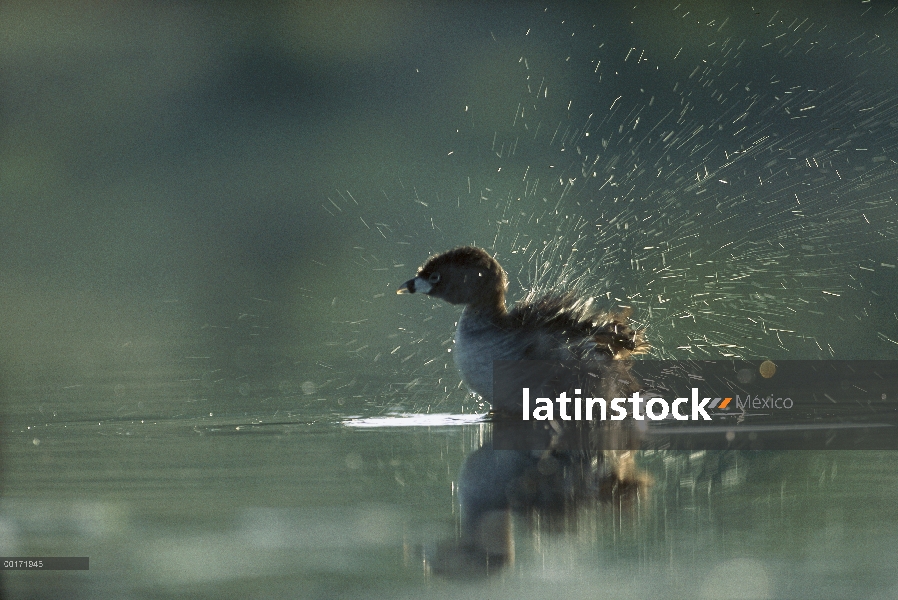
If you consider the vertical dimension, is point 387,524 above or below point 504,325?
below

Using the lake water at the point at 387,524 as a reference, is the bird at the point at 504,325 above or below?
above

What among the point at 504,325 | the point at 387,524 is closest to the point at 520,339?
the point at 504,325

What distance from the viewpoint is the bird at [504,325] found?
25.0ft

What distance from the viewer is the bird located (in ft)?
25.0

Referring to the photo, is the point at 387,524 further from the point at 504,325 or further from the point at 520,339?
the point at 504,325

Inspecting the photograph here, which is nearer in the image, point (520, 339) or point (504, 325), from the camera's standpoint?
point (520, 339)

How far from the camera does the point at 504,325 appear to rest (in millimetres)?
7906

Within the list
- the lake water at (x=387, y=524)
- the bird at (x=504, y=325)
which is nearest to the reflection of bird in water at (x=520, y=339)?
the bird at (x=504, y=325)

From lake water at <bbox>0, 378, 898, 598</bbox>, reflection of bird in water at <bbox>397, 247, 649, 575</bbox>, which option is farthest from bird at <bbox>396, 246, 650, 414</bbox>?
lake water at <bbox>0, 378, 898, 598</bbox>

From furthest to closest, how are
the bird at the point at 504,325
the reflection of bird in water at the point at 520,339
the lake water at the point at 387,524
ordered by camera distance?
1. the bird at the point at 504,325
2. the reflection of bird in water at the point at 520,339
3. the lake water at the point at 387,524

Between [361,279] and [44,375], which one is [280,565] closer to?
[44,375]

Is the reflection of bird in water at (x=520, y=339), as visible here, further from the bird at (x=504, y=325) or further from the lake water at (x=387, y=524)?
the lake water at (x=387, y=524)

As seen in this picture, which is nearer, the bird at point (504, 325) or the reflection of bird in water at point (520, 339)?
the reflection of bird in water at point (520, 339)

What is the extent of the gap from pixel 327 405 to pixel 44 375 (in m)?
2.86
